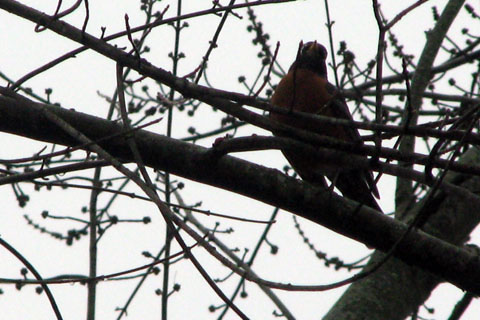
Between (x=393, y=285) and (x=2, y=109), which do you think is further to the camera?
(x=393, y=285)

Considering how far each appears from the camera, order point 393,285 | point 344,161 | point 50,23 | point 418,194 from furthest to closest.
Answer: point 418,194 → point 393,285 → point 344,161 → point 50,23

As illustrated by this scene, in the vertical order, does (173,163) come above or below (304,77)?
below

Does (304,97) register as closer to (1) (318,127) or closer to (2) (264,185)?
(1) (318,127)

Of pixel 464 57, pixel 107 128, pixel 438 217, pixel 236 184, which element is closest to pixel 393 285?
A: pixel 438 217

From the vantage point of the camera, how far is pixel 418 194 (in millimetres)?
4879

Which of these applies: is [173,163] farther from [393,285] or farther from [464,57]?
[464,57]

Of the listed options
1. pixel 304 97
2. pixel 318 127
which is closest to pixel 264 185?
pixel 318 127

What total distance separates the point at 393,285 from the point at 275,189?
4.16 feet

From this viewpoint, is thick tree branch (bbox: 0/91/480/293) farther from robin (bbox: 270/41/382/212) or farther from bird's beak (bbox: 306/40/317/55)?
bird's beak (bbox: 306/40/317/55)

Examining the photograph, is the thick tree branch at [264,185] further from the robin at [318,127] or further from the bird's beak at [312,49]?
the bird's beak at [312,49]

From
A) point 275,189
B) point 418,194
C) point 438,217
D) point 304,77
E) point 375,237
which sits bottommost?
point 375,237

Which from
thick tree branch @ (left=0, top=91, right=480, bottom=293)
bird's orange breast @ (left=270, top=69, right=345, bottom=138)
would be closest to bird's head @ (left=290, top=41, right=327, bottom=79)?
bird's orange breast @ (left=270, top=69, right=345, bottom=138)

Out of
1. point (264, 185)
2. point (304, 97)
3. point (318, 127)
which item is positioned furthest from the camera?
point (304, 97)

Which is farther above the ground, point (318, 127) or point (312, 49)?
point (312, 49)
